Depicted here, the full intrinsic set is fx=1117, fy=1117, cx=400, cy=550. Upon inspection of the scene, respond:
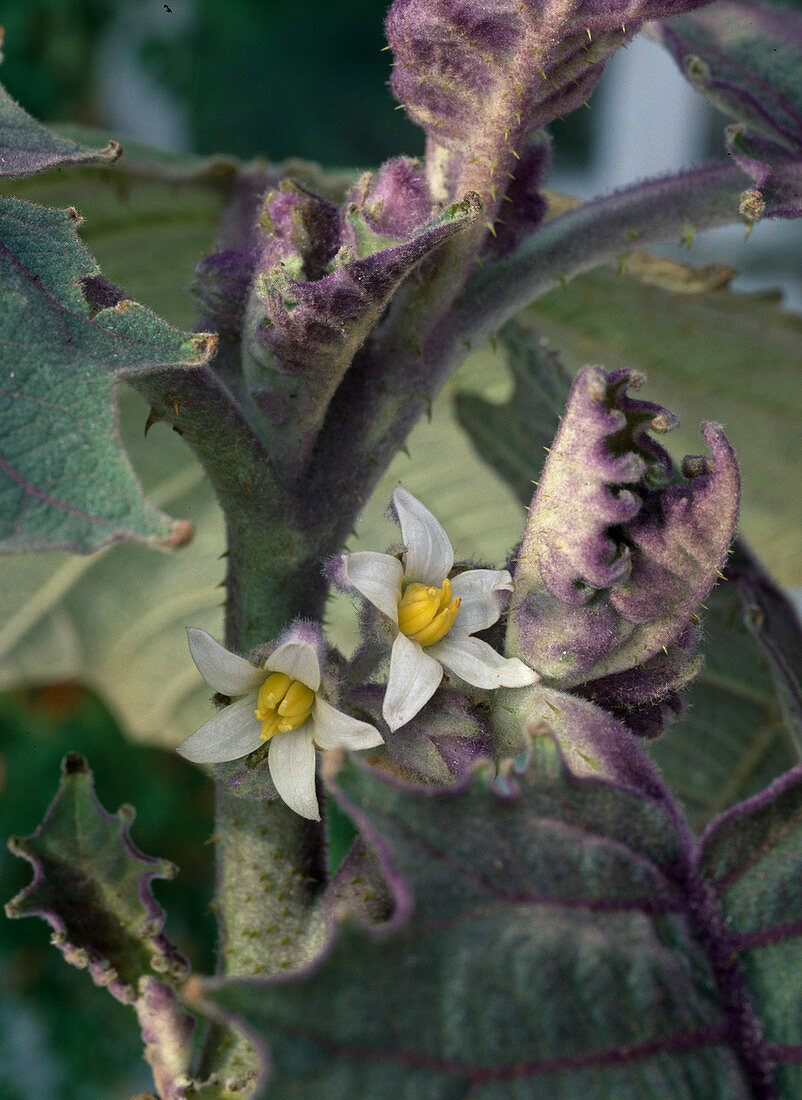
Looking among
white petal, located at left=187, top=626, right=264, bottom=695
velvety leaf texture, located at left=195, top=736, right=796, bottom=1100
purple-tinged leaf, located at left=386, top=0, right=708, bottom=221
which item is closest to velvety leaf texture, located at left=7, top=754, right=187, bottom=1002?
white petal, located at left=187, top=626, right=264, bottom=695

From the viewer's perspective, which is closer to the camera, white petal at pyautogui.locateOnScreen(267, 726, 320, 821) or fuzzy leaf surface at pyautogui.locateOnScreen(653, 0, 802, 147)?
white petal at pyautogui.locateOnScreen(267, 726, 320, 821)

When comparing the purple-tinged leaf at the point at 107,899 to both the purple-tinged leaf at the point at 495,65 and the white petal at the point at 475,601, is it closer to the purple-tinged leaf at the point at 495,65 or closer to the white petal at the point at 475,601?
the white petal at the point at 475,601

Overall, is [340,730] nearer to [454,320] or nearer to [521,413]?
[454,320]

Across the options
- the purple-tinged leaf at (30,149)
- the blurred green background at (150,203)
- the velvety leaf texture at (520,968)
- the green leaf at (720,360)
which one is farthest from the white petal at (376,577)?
the green leaf at (720,360)

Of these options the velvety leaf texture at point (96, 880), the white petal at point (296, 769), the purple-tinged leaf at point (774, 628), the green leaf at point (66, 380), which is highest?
the green leaf at point (66, 380)

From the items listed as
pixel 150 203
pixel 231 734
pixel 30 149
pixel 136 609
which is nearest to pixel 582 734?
pixel 231 734

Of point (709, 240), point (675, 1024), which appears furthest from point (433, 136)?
point (709, 240)

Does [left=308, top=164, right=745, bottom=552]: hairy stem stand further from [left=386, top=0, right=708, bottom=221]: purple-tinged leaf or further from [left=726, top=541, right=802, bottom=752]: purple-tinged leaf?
[left=726, top=541, right=802, bottom=752]: purple-tinged leaf
